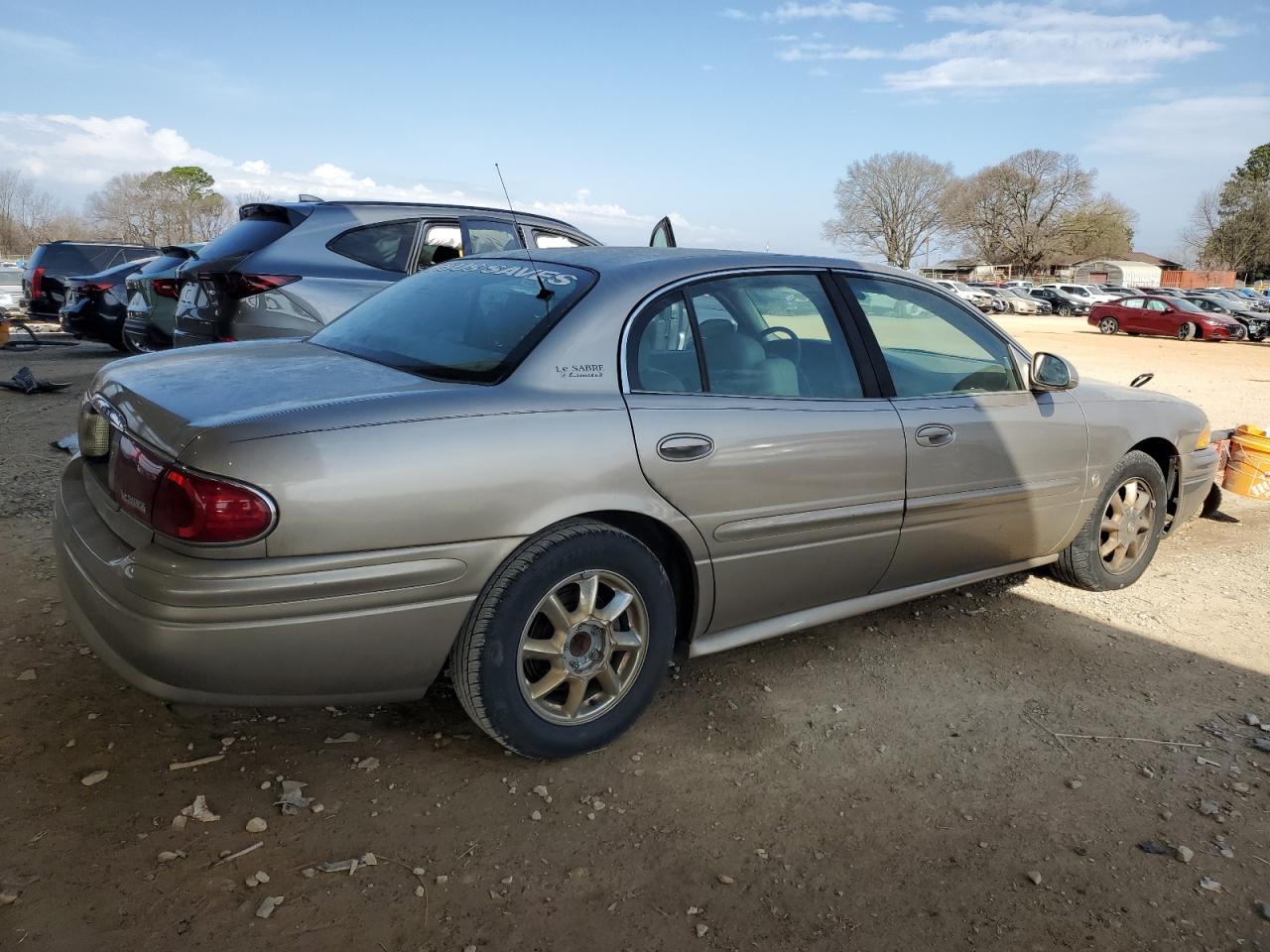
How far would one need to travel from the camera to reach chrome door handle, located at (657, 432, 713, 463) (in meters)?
2.82

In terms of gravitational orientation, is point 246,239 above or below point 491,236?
below

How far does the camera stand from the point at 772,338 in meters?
3.43

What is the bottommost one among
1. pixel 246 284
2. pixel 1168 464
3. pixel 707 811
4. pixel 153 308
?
pixel 707 811

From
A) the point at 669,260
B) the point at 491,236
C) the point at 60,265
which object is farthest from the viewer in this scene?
the point at 60,265

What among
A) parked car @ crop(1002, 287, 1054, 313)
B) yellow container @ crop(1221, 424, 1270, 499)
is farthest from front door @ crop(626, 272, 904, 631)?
parked car @ crop(1002, 287, 1054, 313)

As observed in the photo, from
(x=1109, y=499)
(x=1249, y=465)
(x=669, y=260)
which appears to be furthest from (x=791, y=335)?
(x=1249, y=465)

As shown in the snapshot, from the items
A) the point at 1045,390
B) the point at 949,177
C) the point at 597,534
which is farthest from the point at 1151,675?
the point at 949,177

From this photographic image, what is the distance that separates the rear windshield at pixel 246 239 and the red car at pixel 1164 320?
30582 mm

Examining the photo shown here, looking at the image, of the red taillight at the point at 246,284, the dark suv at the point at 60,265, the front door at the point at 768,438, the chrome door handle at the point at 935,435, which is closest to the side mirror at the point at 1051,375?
the chrome door handle at the point at 935,435

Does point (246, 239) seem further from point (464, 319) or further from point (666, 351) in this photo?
point (666, 351)

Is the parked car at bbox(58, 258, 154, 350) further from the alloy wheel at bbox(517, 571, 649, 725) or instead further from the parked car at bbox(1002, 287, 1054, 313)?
the parked car at bbox(1002, 287, 1054, 313)

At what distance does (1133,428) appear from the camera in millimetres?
4324

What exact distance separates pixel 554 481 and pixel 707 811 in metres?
1.03

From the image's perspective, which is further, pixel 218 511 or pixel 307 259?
pixel 307 259
